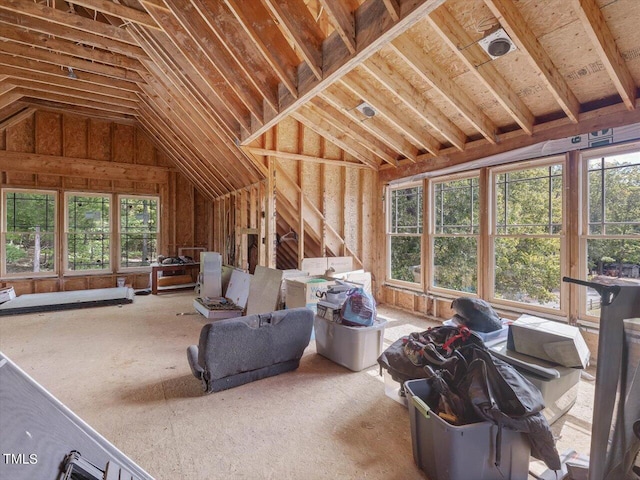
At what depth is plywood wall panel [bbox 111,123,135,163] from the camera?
780 centimetres

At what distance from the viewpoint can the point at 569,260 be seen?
3.62m

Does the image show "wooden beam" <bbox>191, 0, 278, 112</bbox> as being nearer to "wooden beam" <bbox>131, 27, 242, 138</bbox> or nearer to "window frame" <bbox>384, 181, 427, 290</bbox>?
"wooden beam" <bbox>131, 27, 242, 138</bbox>

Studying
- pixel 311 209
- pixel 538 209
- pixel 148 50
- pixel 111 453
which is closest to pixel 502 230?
pixel 538 209

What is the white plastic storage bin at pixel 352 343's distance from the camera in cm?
313

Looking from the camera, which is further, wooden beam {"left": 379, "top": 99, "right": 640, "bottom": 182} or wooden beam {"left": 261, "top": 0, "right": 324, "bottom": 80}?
wooden beam {"left": 379, "top": 99, "right": 640, "bottom": 182}

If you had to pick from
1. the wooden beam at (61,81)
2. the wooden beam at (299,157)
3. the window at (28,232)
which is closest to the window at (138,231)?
the window at (28,232)

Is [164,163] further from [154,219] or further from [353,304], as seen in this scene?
[353,304]

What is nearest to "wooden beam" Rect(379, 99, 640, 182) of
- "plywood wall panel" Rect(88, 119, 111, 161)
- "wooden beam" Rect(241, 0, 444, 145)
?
"wooden beam" Rect(241, 0, 444, 145)

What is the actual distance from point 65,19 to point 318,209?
4145 millimetres

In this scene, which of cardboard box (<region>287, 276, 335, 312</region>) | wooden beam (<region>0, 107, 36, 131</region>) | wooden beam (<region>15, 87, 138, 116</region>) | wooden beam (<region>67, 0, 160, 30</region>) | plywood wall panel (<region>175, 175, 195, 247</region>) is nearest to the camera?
wooden beam (<region>67, 0, 160, 30</region>)

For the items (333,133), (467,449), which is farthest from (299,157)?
(467,449)

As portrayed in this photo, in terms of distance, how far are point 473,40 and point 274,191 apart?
10.8ft

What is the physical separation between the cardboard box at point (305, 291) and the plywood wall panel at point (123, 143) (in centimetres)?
626

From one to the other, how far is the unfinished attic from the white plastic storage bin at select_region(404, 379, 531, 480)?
0.02m
